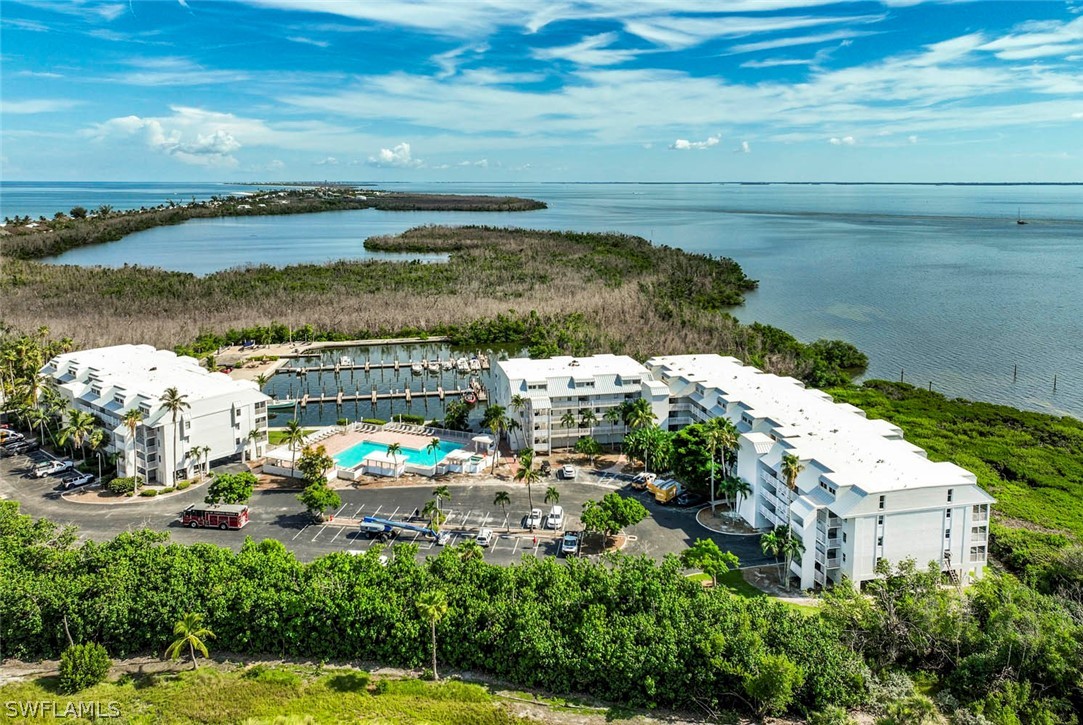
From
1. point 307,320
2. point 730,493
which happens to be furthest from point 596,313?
point 730,493

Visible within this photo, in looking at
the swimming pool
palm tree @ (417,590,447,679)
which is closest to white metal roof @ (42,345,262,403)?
the swimming pool

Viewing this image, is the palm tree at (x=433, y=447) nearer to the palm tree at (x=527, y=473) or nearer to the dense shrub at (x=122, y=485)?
the palm tree at (x=527, y=473)

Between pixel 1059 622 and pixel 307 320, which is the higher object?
pixel 307 320

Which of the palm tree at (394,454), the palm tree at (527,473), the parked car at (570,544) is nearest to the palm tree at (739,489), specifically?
the parked car at (570,544)

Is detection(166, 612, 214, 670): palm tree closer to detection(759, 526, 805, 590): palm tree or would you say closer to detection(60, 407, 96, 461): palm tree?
detection(60, 407, 96, 461): palm tree

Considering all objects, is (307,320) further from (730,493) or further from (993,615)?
(993,615)

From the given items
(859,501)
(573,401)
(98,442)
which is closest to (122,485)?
(98,442)
